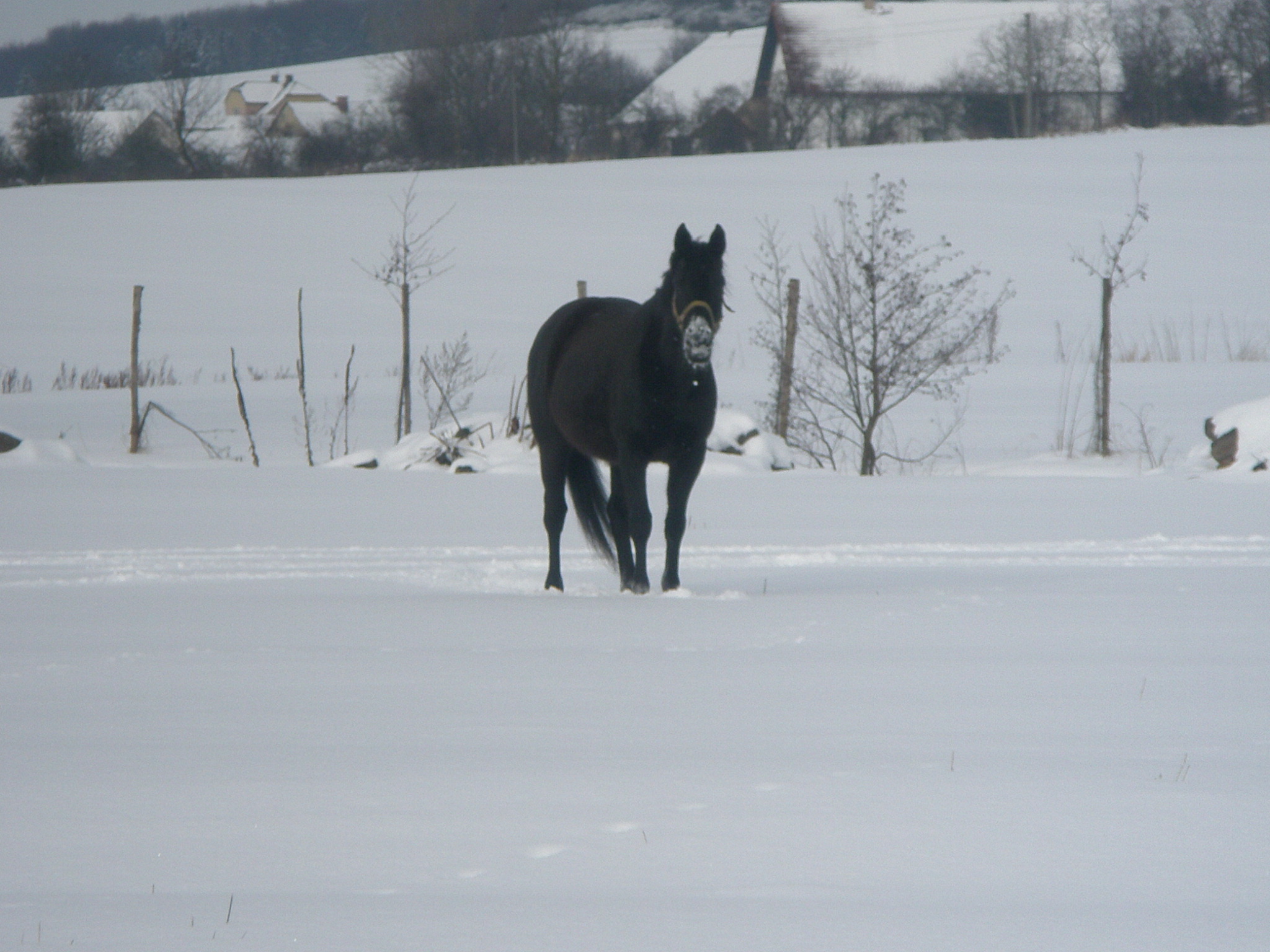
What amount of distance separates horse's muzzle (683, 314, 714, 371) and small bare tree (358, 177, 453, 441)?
29.7ft

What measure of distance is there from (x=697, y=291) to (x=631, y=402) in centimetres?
61

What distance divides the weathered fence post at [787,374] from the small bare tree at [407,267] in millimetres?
3968

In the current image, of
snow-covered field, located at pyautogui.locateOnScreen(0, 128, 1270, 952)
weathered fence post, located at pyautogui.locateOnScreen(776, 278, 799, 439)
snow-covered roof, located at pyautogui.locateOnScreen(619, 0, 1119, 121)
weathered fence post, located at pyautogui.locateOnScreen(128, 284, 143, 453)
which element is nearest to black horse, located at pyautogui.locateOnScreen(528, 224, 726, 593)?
snow-covered field, located at pyautogui.locateOnScreen(0, 128, 1270, 952)

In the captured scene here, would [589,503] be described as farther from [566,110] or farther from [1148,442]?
[566,110]

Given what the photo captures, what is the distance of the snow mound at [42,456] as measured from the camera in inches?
485

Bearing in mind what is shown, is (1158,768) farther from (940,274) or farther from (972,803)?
(940,274)

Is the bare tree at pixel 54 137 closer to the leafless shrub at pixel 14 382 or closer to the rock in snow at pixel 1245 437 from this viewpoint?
the leafless shrub at pixel 14 382

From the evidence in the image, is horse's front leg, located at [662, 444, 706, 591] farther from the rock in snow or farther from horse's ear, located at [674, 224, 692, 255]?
the rock in snow

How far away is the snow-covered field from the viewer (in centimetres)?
214

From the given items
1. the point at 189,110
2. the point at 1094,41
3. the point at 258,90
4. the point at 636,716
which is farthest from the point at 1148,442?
the point at 258,90

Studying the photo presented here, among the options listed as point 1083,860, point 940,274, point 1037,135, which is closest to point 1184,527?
point 1083,860

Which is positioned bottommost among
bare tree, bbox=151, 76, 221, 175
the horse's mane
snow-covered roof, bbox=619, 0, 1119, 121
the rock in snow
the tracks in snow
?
the tracks in snow

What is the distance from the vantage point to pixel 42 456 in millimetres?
12562

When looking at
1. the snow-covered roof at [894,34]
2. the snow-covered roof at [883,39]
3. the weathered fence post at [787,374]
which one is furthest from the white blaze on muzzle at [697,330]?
the snow-covered roof at [894,34]
